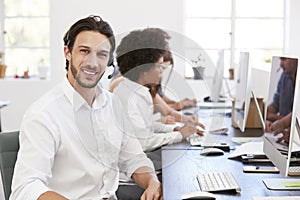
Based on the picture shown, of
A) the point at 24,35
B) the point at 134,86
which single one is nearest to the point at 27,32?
the point at 24,35

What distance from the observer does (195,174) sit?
2164mm

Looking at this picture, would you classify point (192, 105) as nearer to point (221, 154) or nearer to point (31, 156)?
point (221, 154)

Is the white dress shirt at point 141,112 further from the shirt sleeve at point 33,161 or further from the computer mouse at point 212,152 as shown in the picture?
the shirt sleeve at point 33,161

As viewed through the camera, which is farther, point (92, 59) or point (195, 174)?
point (195, 174)

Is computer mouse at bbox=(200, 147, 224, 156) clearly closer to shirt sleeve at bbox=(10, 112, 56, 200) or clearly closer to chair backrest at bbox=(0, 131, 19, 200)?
chair backrest at bbox=(0, 131, 19, 200)

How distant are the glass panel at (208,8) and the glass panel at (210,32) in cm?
7

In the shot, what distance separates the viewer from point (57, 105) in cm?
181

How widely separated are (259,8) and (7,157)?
4842 mm

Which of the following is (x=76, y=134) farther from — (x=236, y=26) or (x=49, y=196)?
(x=236, y=26)

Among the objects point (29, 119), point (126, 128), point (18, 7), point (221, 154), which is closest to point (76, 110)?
point (29, 119)

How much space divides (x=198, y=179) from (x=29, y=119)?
715 mm

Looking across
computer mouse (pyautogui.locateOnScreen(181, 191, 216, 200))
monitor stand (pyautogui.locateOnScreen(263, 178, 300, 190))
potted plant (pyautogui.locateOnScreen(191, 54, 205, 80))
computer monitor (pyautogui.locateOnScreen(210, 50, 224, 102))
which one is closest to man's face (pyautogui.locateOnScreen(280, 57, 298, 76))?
monitor stand (pyautogui.locateOnScreen(263, 178, 300, 190))

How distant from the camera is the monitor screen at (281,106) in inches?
70.3

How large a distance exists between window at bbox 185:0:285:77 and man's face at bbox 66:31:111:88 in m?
4.56
